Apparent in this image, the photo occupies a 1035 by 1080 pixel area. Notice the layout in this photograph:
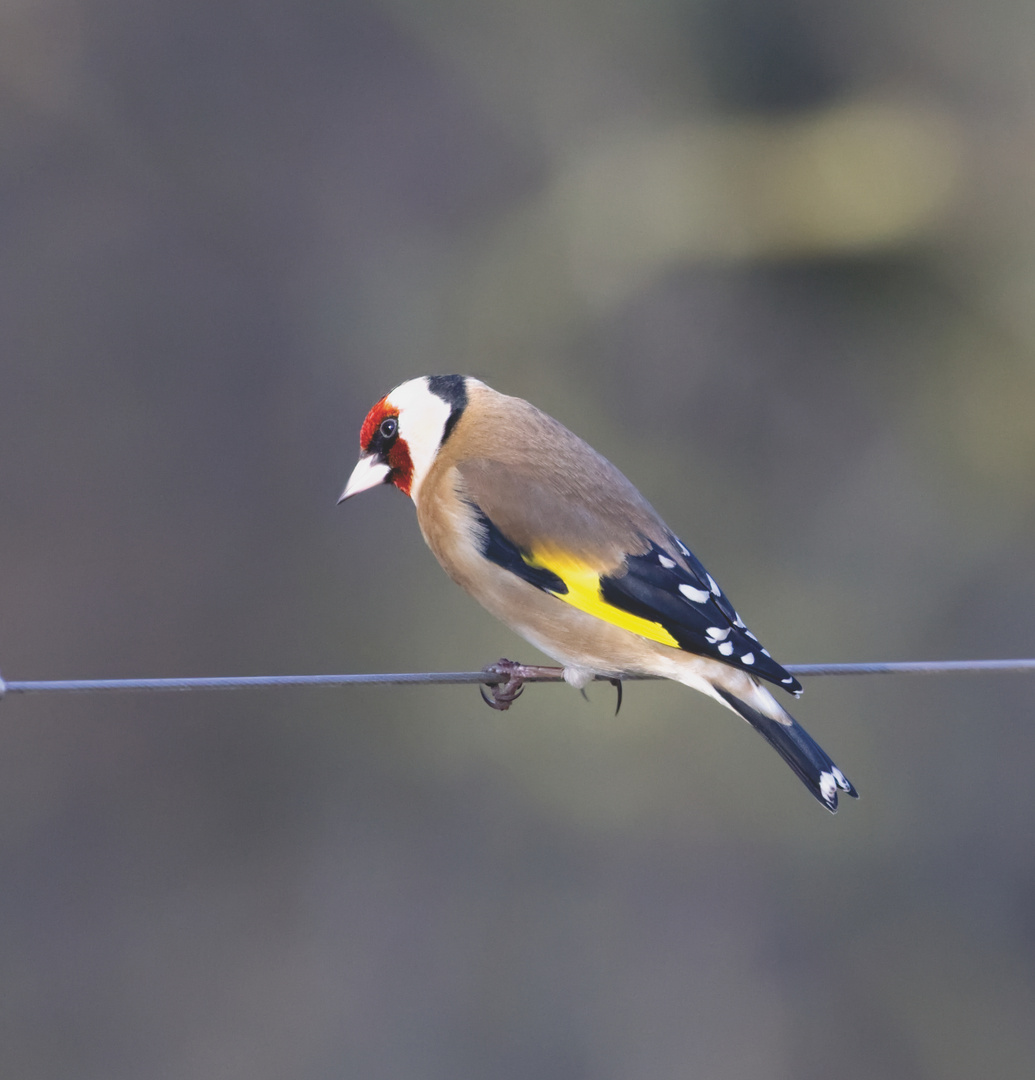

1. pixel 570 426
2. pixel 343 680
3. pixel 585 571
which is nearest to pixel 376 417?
pixel 585 571

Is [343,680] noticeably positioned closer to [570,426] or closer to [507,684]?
[507,684]

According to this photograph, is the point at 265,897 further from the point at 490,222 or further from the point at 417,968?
the point at 490,222

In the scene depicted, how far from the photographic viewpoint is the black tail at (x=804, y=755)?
3.57 m

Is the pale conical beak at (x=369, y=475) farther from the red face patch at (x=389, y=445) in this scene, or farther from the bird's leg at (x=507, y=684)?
the bird's leg at (x=507, y=684)

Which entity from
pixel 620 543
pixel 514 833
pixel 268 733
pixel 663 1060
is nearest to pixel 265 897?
pixel 268 733

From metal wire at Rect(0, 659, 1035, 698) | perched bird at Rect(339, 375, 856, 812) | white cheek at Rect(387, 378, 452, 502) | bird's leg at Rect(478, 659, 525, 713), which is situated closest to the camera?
metal wire at Rect(0, 659, 1035, 698)

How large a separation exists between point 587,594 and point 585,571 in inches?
2.3

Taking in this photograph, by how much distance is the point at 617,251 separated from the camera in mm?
7449

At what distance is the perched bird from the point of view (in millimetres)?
3688

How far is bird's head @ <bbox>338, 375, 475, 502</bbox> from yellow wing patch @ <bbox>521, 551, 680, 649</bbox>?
467mm

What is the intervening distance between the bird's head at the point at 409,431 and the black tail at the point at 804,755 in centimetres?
104

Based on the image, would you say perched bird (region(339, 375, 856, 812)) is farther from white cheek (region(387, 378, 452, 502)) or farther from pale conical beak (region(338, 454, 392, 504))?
pale conical beak (region(338, 454, 392, 504))

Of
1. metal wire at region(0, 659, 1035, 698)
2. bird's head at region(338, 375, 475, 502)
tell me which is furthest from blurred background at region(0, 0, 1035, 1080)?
metal wire at region(0, 659, 1035, 698)

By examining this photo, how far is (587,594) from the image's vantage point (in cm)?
374
